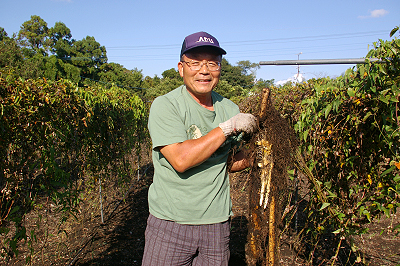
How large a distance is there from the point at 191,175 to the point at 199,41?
787 millimetres

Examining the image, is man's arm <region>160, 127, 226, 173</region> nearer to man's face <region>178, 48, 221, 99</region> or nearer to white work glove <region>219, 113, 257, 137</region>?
white work glove <region>219, 113, 257, 137</region>

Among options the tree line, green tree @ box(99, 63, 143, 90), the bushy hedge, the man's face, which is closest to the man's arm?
the man's face

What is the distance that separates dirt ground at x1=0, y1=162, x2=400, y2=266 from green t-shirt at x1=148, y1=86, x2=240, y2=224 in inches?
58.5

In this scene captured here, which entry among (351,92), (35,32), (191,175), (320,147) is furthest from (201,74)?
(35,32)

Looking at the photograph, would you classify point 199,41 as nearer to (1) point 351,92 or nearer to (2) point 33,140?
(1) point 351,92

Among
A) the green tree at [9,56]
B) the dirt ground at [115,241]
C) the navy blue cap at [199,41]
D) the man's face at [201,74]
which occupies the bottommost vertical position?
the dirt ground at [115,241]

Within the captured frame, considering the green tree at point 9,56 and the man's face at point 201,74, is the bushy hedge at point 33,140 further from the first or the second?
the green tree at point 9,56

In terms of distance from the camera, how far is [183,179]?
1.57m

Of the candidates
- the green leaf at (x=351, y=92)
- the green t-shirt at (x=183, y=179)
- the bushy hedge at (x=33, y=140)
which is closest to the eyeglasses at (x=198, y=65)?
the green t-shirt at (x=183, y=179)

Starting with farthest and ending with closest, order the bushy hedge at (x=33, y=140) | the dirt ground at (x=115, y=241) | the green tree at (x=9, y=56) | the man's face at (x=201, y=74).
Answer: the green tree at (x=9, y=56) → the dirt ground at (x=115, y=241) → the bushy hedge at (x=33, y=140) → the man's face at (x=201, y=74)

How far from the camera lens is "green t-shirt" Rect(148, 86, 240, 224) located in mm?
1546

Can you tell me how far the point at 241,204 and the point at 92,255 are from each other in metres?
2.69

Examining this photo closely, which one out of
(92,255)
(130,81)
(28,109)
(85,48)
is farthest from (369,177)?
(85,48)

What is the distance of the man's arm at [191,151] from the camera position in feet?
4.76
